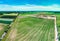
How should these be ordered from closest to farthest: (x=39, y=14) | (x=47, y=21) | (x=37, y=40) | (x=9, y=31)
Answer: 1. (x=37, y=40)
2. (x=9, y=31)
3. (x=47, y=21)
4. (x=39, y=14)

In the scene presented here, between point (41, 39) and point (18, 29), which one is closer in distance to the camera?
point (41, 39)

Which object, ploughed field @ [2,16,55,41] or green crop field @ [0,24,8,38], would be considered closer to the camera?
ploughed field @ [2,16,55,41]

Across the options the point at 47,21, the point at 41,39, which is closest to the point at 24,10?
the point at 47,21

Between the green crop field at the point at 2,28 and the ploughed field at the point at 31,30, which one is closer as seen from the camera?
the ploughed field at the point at 31,30

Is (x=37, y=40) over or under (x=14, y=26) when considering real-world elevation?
under

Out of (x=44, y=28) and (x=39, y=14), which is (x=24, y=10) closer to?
(x=39, y=14)

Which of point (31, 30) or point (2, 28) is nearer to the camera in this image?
point (31, 30)

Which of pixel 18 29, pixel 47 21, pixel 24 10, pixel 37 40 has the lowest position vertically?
pixel 37 40

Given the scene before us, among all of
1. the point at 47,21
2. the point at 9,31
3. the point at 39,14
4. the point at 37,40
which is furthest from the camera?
the point at 39,14
